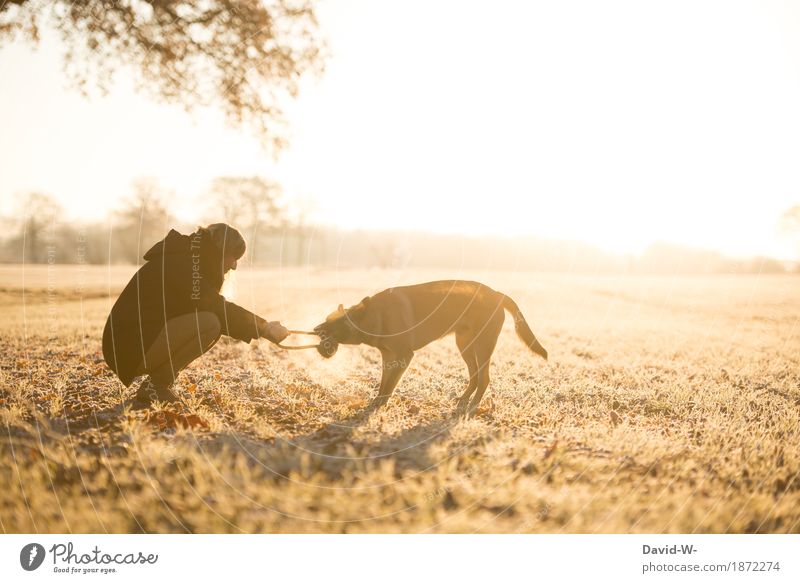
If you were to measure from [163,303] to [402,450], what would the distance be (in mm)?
2715

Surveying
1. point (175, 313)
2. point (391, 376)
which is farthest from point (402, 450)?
point (175, 313)

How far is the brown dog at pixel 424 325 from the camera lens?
5430mm

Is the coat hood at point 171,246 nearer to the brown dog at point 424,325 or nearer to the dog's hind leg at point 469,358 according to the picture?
the brown dog at point 424,325

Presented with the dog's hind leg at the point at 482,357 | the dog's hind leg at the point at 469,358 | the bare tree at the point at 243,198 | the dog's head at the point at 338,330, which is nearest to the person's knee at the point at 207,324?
the dog's head at the point at 338,330

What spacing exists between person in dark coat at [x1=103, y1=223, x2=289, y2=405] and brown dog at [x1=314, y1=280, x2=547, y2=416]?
2.61ft

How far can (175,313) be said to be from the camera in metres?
5.02

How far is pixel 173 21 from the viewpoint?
7090mm

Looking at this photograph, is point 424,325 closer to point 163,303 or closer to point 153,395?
point 163,303

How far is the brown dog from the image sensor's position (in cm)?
543

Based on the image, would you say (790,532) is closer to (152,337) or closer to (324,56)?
(152,337)
